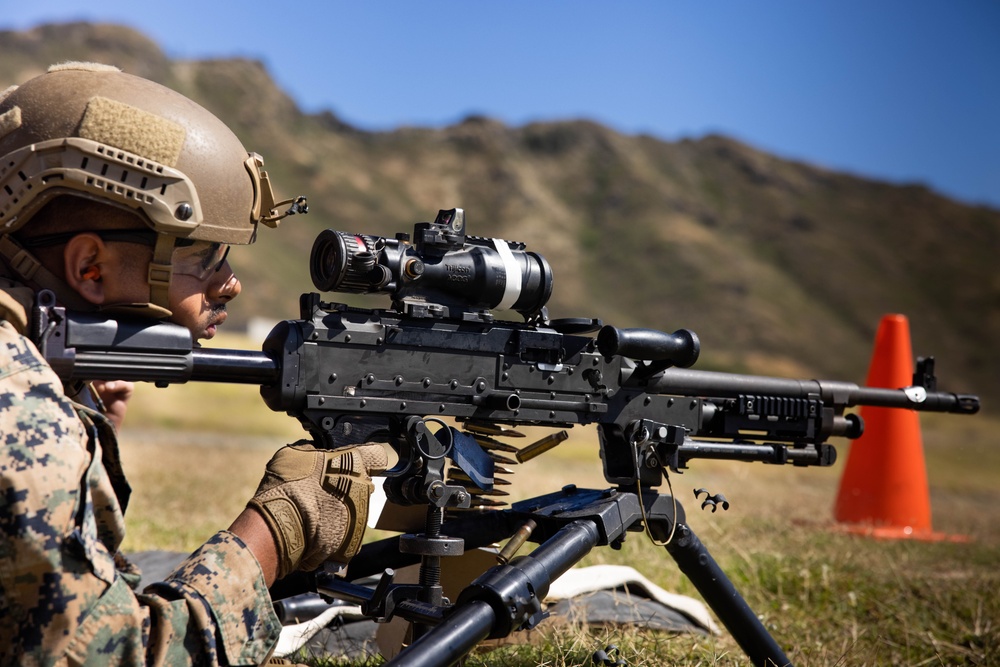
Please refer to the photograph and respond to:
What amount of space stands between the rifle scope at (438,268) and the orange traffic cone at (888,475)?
644 centimetres

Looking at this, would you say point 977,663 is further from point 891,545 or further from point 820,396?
point 891,545

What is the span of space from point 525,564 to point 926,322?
94694mm

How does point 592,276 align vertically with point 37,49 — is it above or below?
below

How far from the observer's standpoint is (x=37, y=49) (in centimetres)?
10075

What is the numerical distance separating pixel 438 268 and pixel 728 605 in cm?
198

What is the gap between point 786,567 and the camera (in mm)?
6266

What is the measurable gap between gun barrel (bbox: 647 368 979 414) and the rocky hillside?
6268 cm

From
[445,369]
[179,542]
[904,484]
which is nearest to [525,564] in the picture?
[445,369]

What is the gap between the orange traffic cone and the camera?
9.32 metres

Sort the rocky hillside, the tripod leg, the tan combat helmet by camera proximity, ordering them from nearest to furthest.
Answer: the tan combat helmet < the tripod leg < the rocky hillside

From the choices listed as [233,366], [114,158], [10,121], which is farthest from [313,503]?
[10,121]

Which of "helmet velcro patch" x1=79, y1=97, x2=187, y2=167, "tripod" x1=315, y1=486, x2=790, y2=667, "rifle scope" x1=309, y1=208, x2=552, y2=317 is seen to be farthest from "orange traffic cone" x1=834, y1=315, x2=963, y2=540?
"helmet velcro patch" x1=79, y1=97, x2=187, y2=167

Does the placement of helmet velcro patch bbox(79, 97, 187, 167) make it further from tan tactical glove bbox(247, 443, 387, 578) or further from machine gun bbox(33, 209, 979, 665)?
tan tactical glove bbox(247, 443, 387, 578)

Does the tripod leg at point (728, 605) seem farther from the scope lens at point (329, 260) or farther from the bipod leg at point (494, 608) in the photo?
the scope lens at point (329, 260)
